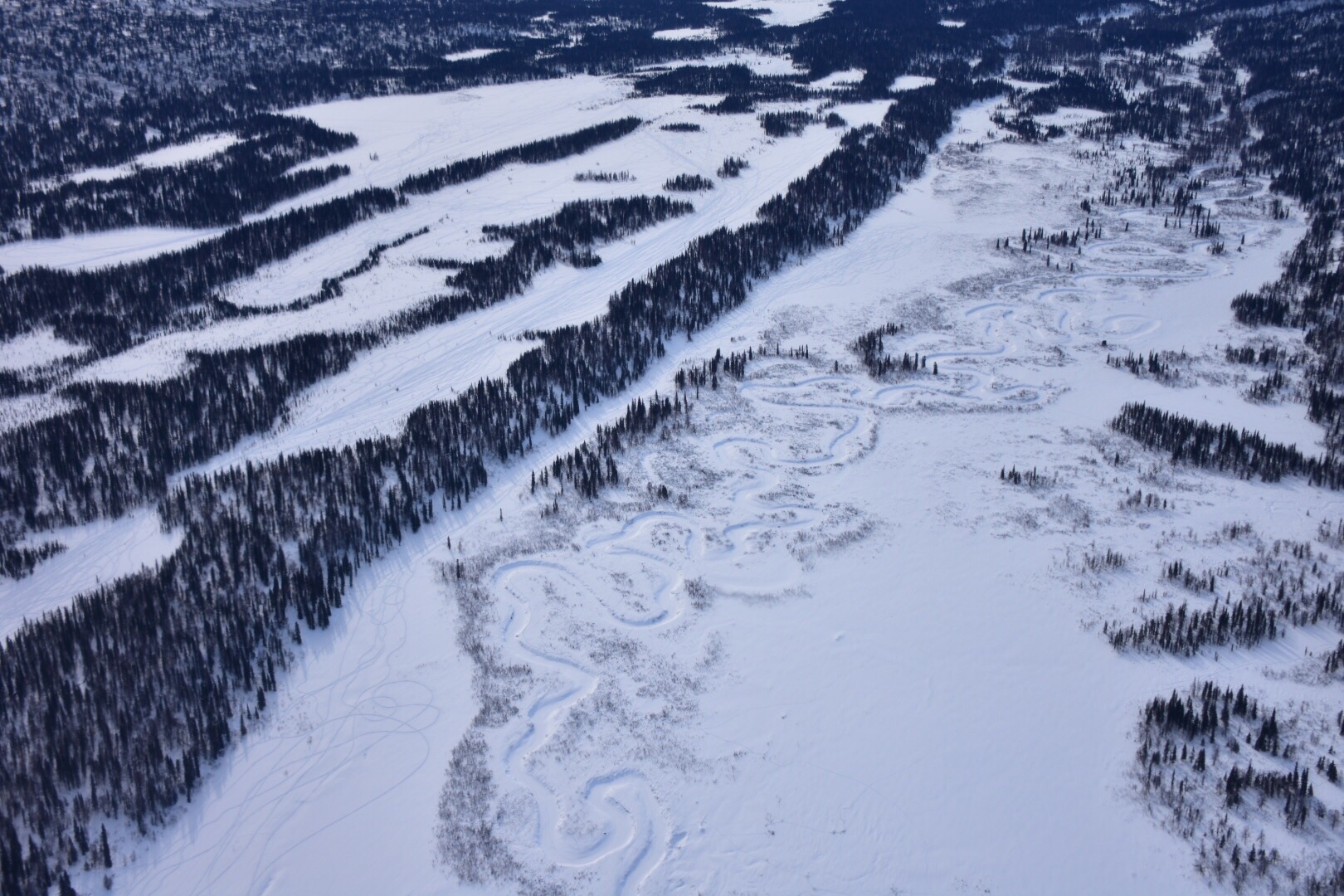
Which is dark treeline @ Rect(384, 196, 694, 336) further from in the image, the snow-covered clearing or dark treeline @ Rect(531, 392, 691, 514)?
dark treeline @ Rect(531, 392, 691, 514)

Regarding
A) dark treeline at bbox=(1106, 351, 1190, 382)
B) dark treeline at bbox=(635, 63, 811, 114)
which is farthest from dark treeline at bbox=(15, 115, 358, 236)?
dark treeline at bbox=(1106, 351, 1190, 382)

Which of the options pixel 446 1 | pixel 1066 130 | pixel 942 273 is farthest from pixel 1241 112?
pixel 446 1

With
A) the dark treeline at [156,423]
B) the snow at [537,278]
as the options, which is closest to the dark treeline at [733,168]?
the snow at [537,278]

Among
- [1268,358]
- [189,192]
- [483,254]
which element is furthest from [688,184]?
[1268,358]

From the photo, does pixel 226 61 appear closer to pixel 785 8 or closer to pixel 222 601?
pixel 785 8

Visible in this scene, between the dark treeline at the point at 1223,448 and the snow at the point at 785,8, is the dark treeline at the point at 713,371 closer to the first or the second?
the dark treeline at the point at 1223,448

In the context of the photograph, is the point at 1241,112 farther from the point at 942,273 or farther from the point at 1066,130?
the point at 942,273
